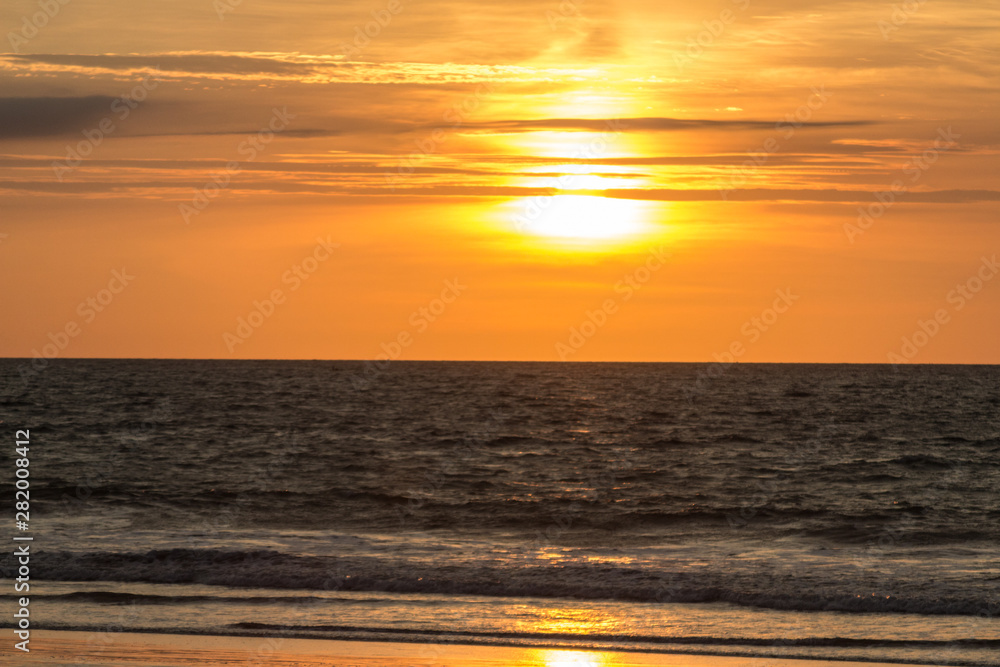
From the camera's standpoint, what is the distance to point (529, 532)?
25016 mm

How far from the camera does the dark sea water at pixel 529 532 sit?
15.3 meters

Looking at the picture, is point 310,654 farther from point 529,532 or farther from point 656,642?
point 529,532

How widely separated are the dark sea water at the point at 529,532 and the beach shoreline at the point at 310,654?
19.1 inches

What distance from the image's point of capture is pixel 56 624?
574 inches

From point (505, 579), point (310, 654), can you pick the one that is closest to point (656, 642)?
point (310, 654)

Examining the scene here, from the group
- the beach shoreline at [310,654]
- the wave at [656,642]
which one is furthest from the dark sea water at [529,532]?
the beach shoreline at [310,654]

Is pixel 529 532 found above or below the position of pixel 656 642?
above

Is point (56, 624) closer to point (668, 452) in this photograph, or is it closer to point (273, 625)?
point (273, 625)

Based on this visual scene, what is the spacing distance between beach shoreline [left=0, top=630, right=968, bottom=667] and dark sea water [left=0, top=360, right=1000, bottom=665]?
49cm

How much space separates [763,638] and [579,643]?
2.50m

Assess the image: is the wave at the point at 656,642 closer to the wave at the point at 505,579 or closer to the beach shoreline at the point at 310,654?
the beach shoreline at the point at 310,654

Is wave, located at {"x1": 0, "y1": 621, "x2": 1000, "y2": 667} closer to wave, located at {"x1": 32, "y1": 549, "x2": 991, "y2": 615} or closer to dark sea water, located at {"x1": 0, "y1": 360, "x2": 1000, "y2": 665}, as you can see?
dark sea water, located at {"x1": 0, "y1": 360, "x2": 1000, "y2": 665}

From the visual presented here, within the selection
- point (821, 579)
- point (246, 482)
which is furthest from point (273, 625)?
point (246, 482)

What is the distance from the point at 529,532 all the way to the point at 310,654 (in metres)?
12.2
